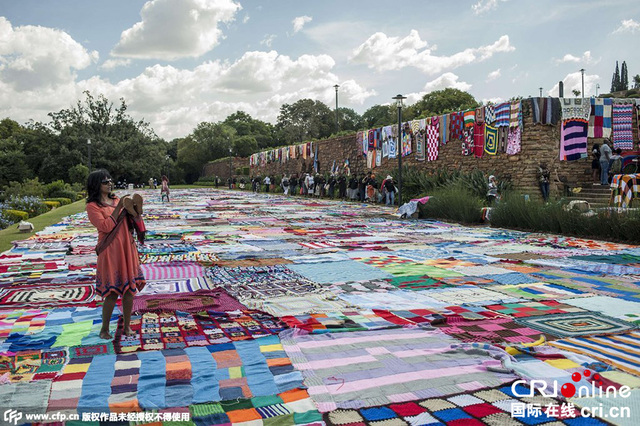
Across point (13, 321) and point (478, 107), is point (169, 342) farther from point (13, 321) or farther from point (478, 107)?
point (478, 107)

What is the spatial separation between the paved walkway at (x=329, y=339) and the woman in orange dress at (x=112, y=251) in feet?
1.06

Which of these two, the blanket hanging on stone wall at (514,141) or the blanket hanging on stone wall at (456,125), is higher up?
the blanket hanging on stone wall at (456,125)

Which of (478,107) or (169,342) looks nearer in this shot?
(169,342)

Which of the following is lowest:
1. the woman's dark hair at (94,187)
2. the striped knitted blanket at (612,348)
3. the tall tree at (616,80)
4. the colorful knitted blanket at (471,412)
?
the colorful knitted blanket at (471,412)

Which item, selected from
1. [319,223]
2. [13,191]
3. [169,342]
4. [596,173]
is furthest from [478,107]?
[13,191]

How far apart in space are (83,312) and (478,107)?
53.3 feet

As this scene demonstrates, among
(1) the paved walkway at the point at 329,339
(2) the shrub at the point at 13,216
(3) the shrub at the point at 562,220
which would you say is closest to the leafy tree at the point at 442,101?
(3) the shrub at the point at 562,220

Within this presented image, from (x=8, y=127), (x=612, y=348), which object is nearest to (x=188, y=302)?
(x=612, y=348)

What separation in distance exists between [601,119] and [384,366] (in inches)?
616

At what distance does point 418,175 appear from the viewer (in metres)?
21.2

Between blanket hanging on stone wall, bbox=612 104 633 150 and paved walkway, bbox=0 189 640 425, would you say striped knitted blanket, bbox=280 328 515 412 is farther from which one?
blanket hanging on stone wall, bbox=612 104 633 150

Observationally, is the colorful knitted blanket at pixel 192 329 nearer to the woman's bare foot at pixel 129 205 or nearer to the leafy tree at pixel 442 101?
the woman's bare foot at pixel 129 205

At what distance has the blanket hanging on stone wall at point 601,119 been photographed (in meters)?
16.5

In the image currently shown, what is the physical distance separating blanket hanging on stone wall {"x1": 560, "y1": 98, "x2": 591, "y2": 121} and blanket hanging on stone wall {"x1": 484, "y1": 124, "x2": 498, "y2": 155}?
7.19ft
